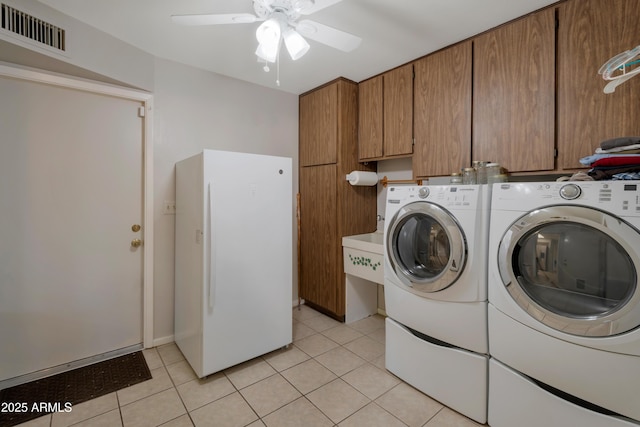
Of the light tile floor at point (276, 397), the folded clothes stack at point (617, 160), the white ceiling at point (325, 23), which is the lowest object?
the light tile floor at point (276, 397)

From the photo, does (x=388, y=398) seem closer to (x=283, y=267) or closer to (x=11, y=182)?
(x=283, y=267)

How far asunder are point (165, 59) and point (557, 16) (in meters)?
2.83

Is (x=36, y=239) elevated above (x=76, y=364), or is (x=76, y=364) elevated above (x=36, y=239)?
(x=36, y=239)

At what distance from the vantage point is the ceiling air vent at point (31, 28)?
5.05ft

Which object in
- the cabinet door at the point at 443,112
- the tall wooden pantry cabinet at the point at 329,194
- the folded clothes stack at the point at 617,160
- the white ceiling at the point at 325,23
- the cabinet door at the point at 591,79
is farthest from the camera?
the tall wooden pantry cabinet at the point at 329,194

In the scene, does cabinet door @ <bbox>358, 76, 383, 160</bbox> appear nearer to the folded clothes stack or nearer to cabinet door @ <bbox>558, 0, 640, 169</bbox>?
cabinet door @ <bbox>558, 0, 640, 169</bbox>

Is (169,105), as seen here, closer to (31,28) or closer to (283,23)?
(31,28)

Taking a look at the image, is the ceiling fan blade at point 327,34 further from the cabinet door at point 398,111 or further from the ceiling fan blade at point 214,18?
the cabinet door at point 398,111

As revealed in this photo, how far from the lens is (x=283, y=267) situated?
2.28 m

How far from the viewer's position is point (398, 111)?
8.32 ft

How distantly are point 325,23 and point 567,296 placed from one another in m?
2.12

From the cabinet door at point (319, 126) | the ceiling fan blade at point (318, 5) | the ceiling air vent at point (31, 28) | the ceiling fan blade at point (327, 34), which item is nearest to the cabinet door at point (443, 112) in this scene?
the cabinet door at point (319, 126)

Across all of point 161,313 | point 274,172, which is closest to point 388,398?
point 274,172

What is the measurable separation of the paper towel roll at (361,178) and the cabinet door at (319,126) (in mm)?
238
